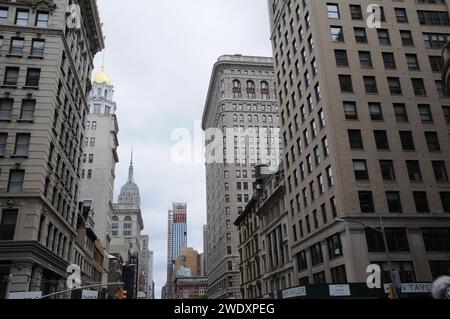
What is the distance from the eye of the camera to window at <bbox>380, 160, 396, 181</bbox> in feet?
138

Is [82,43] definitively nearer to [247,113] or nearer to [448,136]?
[448,136]

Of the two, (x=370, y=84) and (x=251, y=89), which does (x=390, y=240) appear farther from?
(x=251, y=89)

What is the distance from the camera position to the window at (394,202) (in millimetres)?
41031

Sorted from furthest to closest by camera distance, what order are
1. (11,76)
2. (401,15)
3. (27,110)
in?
(401,15)
(11,76)
(27,110)

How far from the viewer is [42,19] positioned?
42.5 metres

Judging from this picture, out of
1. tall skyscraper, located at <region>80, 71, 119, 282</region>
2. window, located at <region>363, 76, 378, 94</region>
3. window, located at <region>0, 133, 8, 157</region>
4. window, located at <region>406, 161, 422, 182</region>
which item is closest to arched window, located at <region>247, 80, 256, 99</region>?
tall skyscraper, located at <region>80, 71, 119, 282</region>

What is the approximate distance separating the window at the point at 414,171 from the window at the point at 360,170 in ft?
15.8

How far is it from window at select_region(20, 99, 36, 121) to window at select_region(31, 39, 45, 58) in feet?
17.2

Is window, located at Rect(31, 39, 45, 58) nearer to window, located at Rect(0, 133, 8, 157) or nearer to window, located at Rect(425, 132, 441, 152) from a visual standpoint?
window, located at Rect(0, 133, 8, 157)

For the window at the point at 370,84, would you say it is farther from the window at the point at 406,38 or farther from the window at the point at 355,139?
the window at the point at 406,38

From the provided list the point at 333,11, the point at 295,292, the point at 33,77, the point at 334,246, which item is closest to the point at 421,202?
the point at 334,246

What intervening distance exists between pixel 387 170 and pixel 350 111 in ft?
24.4

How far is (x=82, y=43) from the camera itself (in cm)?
5238
